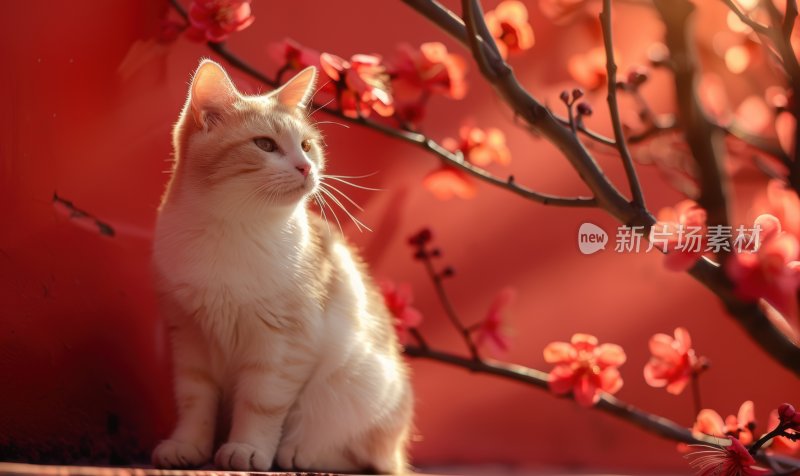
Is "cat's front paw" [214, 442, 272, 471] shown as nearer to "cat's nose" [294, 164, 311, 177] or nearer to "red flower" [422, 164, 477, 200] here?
"cat's nose" [294, 164, 311, 177]

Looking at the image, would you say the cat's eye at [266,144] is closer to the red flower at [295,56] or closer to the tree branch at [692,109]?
the red flower at [295,56]

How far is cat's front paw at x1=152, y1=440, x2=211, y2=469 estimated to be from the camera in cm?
82

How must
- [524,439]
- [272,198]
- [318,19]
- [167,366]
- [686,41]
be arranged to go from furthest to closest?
[524,439]
[318,19]
[167,366]
[272,198]
[686,41]

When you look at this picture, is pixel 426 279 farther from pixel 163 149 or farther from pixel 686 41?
pixel 686 41

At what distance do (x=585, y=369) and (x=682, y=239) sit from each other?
1.15ft

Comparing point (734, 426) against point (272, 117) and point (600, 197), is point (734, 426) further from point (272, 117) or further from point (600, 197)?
point (272, 117)

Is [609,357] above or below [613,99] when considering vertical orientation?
below

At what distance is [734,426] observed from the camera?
924 mm

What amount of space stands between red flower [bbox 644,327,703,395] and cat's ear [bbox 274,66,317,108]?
1.85ft

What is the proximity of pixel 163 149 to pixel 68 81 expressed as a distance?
15cm

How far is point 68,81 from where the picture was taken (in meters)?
0.98

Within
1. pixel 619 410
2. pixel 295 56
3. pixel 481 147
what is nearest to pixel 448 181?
pixel 481 147

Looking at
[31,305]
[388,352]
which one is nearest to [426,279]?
[388,352]

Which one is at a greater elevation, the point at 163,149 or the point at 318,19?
the point at 318,19
